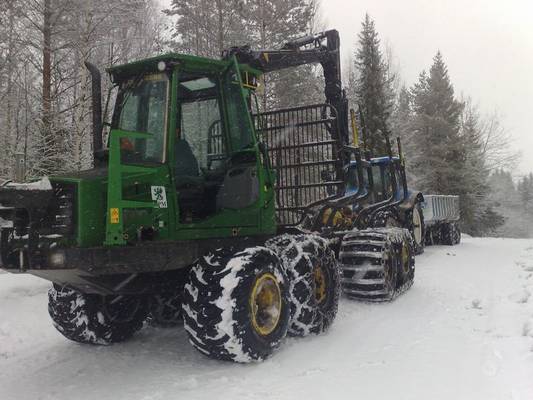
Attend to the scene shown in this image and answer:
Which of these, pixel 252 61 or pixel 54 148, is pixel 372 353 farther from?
pixel 54 148

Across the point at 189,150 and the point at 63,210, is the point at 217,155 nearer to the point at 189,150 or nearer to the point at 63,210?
the point at 189,150

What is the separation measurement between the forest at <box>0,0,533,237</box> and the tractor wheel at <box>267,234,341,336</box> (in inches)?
103

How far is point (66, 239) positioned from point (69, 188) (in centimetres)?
42

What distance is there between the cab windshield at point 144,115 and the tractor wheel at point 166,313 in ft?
7.56

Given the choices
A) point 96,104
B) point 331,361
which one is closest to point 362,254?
point 331,361

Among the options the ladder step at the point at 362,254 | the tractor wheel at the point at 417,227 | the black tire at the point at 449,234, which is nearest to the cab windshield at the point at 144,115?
the ladder step at the point at 362,254

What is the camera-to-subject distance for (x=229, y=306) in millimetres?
4508

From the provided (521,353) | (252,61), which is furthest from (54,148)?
(521,353)

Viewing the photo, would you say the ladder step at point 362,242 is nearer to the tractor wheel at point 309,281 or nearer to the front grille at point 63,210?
the tractor wheel at point 309,281

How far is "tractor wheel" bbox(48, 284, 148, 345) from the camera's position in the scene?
554cm

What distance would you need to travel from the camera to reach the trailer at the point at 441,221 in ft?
58.3

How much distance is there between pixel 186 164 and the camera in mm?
5176

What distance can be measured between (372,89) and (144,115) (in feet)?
85.8

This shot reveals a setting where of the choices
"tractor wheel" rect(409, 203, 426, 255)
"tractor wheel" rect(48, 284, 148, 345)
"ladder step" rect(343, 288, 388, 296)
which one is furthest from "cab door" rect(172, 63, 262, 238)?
"tractor wheel" rect(409, 203, 426, 255)
